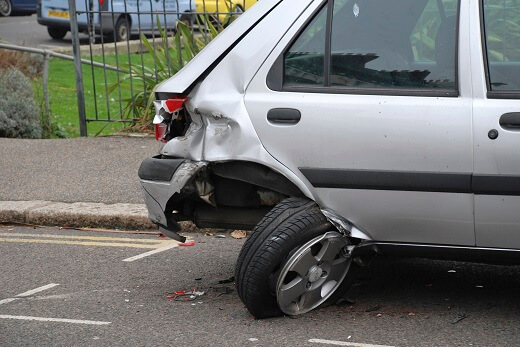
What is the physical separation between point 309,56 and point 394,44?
43 cm

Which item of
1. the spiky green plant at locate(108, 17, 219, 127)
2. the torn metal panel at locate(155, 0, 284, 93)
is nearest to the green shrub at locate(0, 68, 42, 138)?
the spiky green plant at locate(108, 17, 219, 127)

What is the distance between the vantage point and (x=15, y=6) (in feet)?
99.2

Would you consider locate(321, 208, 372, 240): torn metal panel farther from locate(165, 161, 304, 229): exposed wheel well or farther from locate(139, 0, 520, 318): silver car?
locate(165, 161, 304, 229): exposed wheel well

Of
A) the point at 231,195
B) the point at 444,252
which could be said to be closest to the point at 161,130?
the point at 231,195

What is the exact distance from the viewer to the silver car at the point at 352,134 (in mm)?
4707

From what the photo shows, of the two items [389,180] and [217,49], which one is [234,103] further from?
[389,180]

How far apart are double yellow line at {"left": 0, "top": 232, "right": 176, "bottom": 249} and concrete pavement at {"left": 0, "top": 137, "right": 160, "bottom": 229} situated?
12.3 inches

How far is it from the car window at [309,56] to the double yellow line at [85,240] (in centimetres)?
234

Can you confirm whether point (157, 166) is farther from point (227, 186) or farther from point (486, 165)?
point (486, 165)

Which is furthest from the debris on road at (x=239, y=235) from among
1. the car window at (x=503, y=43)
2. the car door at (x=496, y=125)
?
the car window at (x=503, y=43)

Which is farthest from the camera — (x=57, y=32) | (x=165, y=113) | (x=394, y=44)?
(x=57, y=32)

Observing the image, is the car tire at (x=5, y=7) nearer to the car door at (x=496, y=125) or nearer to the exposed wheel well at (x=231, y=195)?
the exposed wheel well at (x=231, y=195)

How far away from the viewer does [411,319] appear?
5.03 meters

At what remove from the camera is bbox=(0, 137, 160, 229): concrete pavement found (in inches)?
304
